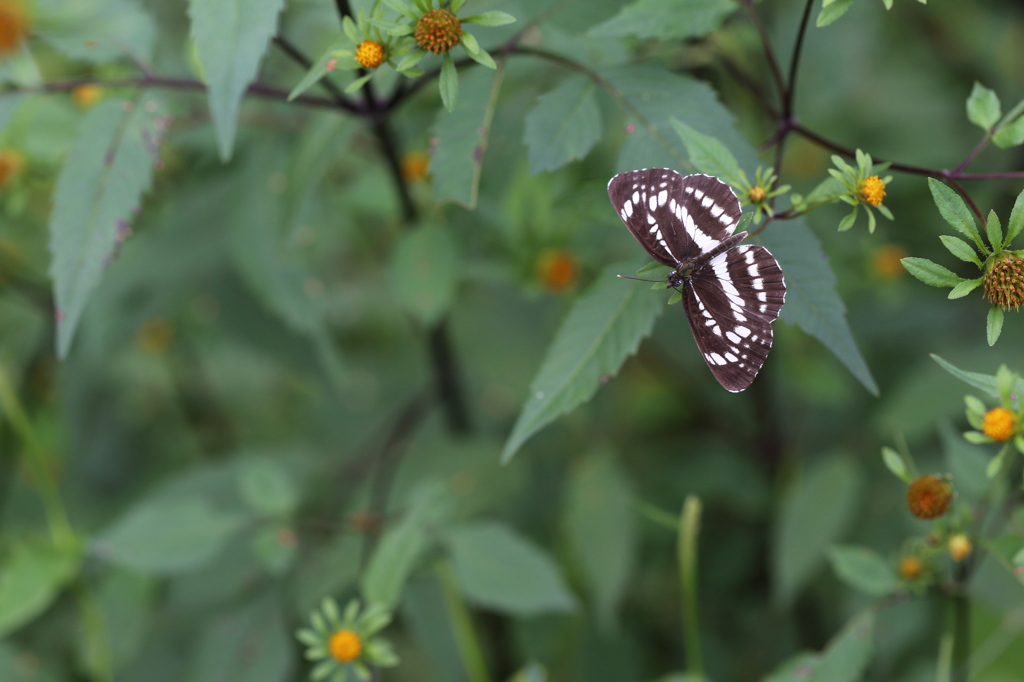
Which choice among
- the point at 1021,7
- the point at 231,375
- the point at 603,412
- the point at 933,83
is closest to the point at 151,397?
the point at 231,375

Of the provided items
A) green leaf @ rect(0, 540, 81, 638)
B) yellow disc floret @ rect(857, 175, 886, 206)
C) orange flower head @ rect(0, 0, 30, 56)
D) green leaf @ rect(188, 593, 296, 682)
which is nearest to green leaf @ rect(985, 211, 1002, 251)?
yellow disc floret @ rect(857, 175, 886, 206)

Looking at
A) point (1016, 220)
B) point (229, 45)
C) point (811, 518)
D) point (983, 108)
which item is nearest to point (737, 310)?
point (1016, 220)

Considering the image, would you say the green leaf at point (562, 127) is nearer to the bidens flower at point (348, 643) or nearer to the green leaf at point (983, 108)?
the green leaf at point (983, 108)

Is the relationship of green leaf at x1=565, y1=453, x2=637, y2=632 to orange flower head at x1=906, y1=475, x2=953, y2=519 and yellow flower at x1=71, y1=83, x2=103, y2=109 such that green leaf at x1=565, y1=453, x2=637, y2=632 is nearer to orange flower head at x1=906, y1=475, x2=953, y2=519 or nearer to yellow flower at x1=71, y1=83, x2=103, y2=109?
orange flower head at x1=906, y1=475, x2=953, y2=519

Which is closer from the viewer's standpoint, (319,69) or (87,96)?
(319,69)

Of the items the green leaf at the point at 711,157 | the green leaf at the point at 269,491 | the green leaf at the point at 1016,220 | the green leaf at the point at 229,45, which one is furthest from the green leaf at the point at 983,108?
the green leaf at the point at 269,491

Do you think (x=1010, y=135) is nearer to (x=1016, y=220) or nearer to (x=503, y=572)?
→ (x=1016, y=220)
